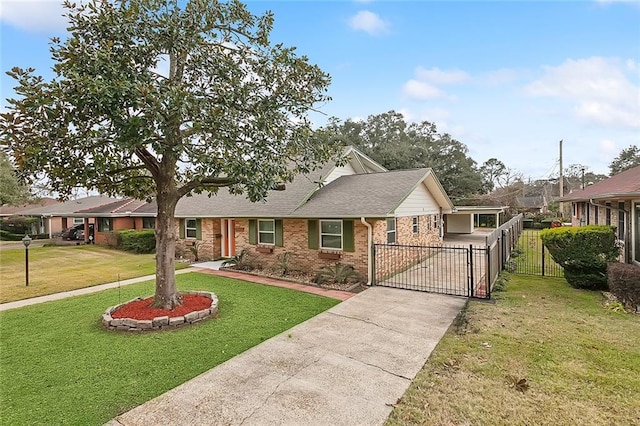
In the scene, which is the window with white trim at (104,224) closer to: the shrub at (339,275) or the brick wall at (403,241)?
the shrub at (339,275)

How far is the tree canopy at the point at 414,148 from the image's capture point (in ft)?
109

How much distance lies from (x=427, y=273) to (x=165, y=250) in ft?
29.4

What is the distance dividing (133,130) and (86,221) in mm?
22984

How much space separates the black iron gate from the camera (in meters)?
8.82

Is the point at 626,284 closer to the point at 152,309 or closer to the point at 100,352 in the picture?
the point at 152,309

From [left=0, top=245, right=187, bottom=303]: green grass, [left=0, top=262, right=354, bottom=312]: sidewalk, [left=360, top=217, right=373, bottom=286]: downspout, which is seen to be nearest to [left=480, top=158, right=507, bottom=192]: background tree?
[left=360, top=217, right=373, bottom=286]: downspout

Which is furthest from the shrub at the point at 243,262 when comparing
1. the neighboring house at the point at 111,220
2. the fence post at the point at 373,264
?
the neighboring house at the point at 111,220

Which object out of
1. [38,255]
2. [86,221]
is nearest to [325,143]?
[38,255]

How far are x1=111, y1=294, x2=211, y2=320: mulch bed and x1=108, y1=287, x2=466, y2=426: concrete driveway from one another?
172cm

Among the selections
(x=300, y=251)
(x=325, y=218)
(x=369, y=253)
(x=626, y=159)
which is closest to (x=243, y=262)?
(x=300, y=251)

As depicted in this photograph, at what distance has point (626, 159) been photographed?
1711 inches

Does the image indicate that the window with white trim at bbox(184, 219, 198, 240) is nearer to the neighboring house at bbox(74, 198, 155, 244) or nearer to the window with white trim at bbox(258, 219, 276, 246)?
the window with white trim at bbox(258, 219, 276, 246)

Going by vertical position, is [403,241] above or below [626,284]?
above

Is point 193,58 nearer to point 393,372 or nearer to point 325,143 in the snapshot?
point 325,143
